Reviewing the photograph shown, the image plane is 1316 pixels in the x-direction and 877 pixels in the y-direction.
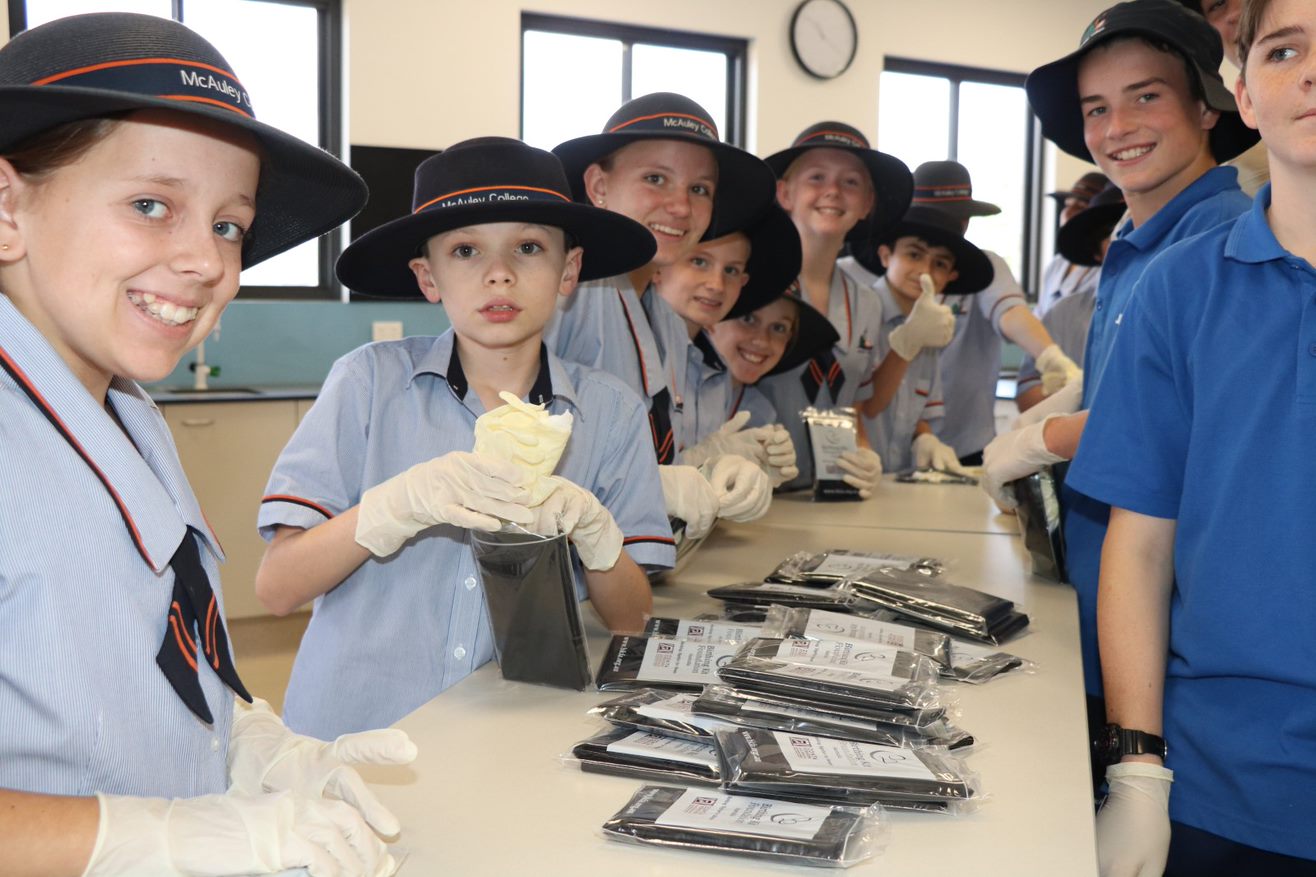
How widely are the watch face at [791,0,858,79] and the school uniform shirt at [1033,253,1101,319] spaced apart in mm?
1742

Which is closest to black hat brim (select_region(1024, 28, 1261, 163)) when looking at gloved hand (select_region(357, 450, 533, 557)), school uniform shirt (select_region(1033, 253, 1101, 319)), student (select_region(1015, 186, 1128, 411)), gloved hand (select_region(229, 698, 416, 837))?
student (select_region(1015, 186, 1128, 411))

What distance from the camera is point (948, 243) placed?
357cm

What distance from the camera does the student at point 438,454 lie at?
5.22ft

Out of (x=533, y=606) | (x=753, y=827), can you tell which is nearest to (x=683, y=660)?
(x=533, y=606)

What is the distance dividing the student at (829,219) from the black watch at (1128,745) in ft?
5.48

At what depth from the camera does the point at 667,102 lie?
85.1 inches

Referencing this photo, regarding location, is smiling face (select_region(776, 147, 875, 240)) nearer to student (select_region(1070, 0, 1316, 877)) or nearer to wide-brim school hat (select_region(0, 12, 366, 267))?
student (select_region(1070, 0, 1316, 877))

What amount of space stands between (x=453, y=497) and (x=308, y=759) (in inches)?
14.4

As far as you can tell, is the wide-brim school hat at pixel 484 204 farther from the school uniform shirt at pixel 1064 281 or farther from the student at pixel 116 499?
the school uniform shirt at pixel 1064 281

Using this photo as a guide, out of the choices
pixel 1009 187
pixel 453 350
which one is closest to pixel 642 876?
pixel 453 350

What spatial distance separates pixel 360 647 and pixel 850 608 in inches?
28.4

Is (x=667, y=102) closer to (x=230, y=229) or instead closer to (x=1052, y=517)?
(x=1052, y=517)

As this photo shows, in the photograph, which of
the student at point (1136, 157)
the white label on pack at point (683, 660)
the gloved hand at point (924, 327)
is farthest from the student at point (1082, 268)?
the white label on pack at point (683, 660)

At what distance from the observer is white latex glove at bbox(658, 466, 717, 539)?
1975mm
